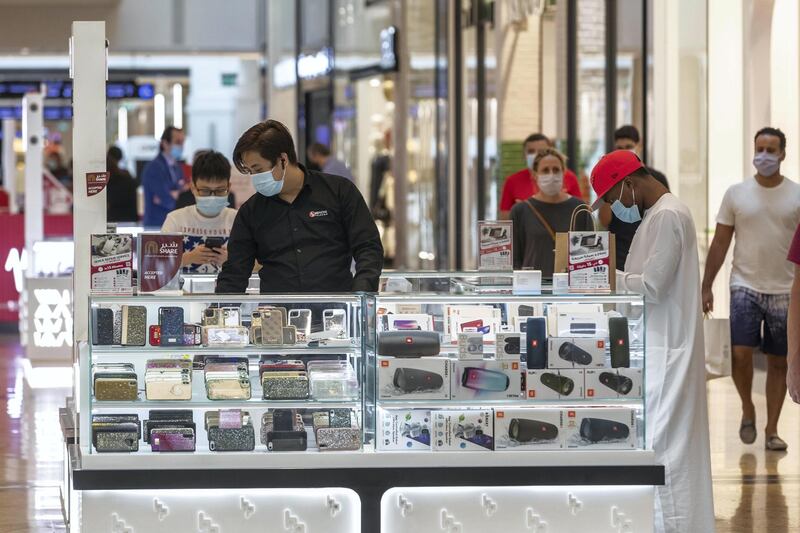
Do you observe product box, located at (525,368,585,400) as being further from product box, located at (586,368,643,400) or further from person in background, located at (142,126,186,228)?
person in background, located at (142,126,186,228)

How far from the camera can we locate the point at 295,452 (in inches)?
196

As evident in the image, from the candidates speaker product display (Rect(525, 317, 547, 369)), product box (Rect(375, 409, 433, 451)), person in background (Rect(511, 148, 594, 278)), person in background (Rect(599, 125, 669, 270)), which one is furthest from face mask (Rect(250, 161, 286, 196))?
person in background (Rect(511, 148, 594, 278))

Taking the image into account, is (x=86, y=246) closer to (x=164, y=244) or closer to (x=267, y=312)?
(x=164, y=244)

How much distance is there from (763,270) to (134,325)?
4.38 meters

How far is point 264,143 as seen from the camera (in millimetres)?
5457

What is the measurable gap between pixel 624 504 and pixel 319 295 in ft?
4.08

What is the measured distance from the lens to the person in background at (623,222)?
7779 mm

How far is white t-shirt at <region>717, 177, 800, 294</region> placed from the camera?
827 cm

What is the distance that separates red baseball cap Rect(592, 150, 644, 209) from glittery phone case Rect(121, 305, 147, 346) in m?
1.65

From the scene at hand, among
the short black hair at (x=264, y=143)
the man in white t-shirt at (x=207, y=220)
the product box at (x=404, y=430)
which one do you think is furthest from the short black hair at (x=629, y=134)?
the product box at (x=404, y=430)

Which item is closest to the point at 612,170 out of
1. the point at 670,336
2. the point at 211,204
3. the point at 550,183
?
the point at 670,336

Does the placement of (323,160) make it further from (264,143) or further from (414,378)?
(414,378)

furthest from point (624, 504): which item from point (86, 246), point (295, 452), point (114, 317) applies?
point (86, 246)

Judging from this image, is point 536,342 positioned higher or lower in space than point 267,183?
lower
